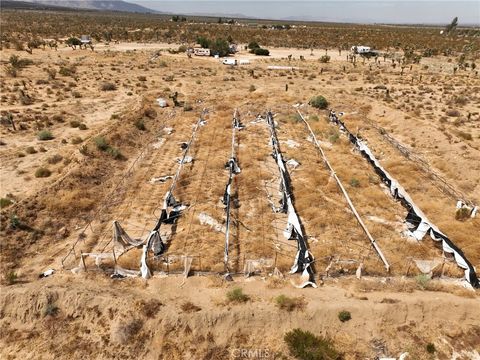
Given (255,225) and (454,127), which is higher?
(454,127)

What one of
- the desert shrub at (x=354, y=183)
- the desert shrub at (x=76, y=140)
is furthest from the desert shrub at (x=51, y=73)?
the desert shrub at (x=354, y=183)

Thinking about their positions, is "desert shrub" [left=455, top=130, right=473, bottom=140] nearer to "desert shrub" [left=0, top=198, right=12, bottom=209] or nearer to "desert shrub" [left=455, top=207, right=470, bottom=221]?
"desert shrub" [left=455, top=207, right=470, bottom=221]

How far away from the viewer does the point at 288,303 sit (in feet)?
35.0

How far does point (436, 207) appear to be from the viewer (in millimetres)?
15781

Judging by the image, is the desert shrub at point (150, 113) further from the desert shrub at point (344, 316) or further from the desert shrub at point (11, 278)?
the desert shrub at point (344, 316)

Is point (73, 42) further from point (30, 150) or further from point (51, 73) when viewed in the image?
point (30, 150)

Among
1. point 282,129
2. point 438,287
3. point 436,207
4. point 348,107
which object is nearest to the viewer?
point 438,287

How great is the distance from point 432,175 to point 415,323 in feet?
34.8

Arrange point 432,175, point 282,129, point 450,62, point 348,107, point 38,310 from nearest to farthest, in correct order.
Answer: point 38,310
point 432,175
point 282,129
point 348,107
point 450,62

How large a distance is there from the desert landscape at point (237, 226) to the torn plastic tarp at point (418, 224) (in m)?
0.08

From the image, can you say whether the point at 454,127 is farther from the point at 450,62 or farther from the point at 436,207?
the point at 450,62

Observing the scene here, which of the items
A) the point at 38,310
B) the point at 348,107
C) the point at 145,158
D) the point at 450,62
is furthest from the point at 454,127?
the point at 450,62

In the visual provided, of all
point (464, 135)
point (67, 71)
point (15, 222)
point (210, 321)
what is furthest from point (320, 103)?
point (67, 71)
